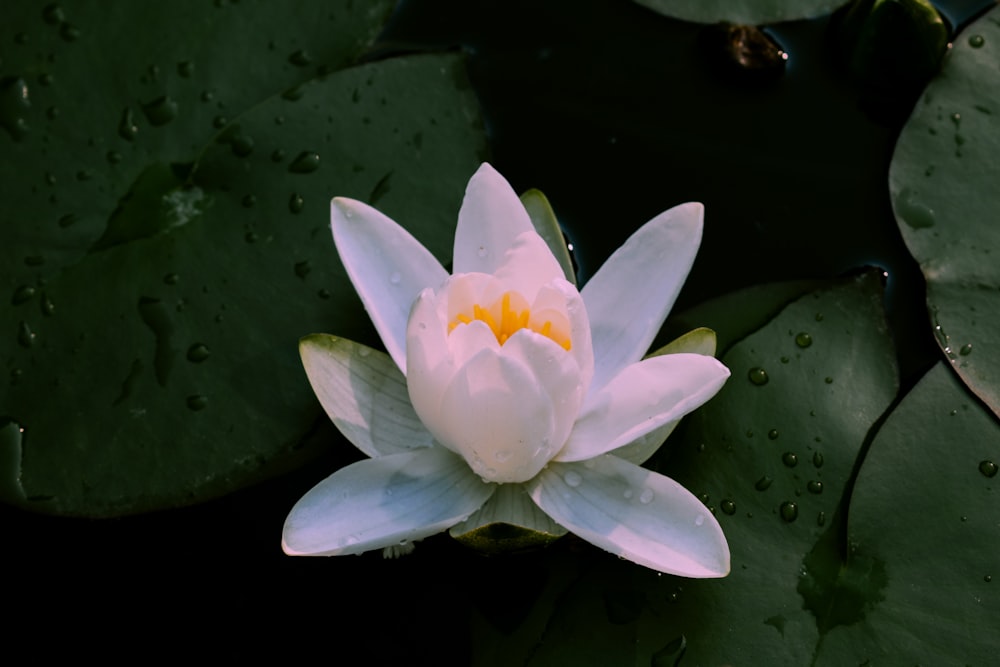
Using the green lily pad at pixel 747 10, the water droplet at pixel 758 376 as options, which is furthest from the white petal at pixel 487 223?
the green lily pad at pixel 747 10

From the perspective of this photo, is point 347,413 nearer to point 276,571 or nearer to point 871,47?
point 276,571

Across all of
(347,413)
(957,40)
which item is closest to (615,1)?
(957,40)

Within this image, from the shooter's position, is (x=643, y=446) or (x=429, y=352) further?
(x=643, y=446)

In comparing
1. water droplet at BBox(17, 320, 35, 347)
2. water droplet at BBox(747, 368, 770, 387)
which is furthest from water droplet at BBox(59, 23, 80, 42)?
water droplet at BBox(747, 368, 770, 387)

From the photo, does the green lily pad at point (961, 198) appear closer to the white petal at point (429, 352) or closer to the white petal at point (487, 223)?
the white petal at point (487, 223)

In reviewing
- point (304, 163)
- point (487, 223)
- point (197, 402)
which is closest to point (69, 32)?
point (304, 163)

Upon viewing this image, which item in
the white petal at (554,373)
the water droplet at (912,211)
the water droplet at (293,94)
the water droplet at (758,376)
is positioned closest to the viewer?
the white petal at (554,373)

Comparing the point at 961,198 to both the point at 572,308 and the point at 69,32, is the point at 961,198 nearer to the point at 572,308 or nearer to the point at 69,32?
the point at 572,308
